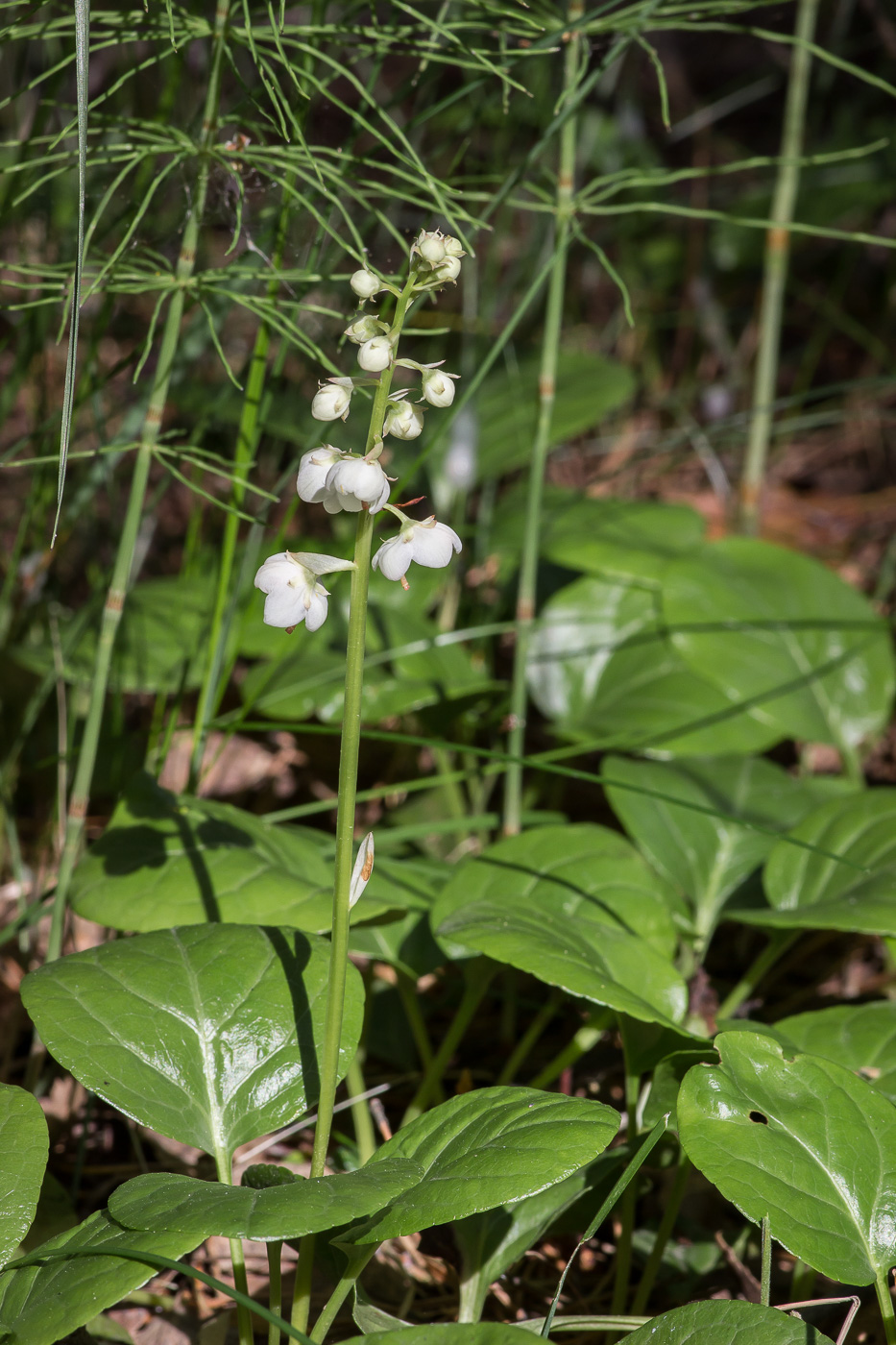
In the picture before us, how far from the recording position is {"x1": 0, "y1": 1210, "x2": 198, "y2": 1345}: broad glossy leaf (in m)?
0.79

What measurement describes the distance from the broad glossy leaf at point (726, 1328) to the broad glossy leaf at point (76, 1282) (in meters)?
0.38

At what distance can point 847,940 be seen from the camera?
69.8 inches

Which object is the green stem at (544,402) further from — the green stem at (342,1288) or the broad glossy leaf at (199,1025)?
the green stem at (342,1288)

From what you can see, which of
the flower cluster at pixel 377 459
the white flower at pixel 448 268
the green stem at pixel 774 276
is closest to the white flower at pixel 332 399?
the flower cluster at pixel 377 459

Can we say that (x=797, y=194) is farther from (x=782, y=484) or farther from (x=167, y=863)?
(x=167, y=863)

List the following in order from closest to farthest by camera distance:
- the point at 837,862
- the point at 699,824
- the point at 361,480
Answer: the point at 361,480 → the point at 837,862 → the point at 699,824

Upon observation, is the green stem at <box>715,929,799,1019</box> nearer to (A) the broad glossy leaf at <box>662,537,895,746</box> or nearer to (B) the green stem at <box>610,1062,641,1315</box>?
(B) the green stem at <box>610,1062,641,1315</box>

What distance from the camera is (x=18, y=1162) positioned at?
94 cm

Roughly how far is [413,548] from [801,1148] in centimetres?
67

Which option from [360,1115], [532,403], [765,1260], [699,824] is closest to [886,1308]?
[765,1260]

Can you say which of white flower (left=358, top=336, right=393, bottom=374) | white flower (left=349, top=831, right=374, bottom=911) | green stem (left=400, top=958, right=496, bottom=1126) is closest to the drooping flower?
white flower (left=358, top=336, right=393, bottom=374)

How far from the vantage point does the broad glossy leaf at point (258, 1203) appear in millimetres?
756

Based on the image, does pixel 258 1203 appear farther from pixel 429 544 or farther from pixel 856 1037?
pixel 856 1037

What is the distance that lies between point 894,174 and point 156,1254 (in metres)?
3.53
